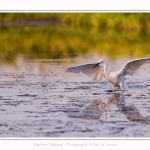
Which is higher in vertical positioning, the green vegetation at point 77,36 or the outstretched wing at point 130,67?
the green vegetation at point 77,36

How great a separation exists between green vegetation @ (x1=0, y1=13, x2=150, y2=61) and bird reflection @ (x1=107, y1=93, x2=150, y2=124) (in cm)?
653

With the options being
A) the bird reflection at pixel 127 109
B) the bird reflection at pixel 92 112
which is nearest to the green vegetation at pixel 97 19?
the bird reflection at pixel 127 109

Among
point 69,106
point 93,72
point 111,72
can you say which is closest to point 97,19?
point 93,72

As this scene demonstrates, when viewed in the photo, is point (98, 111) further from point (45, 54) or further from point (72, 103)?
point (45, 54)

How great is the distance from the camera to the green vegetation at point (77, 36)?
19.4 metres

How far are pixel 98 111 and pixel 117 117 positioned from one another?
0.55 m

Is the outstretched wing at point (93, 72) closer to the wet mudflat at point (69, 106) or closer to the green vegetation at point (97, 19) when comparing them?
the wet mudflat at point (69, 106)

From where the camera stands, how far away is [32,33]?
26734 millimetres

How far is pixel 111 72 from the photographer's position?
11273 millimetres

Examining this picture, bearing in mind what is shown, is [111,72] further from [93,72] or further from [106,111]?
[106,111]

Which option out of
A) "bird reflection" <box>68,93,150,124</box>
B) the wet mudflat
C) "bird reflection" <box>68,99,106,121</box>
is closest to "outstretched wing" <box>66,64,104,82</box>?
the wet mudflat

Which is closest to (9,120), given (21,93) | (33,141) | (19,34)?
(33,141)

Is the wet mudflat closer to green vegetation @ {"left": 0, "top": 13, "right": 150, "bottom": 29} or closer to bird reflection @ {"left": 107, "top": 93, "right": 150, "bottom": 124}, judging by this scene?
bird reflection @ {"left": 107, "top": 93, "right": 150, "bottom": 124}

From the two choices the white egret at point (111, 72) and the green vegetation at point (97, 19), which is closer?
the white egret at point (111, 72)
